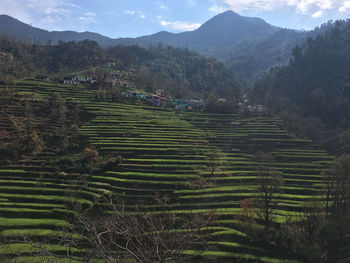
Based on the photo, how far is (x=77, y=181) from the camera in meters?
31.2

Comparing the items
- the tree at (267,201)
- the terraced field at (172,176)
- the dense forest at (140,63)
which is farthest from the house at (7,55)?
the tree at (267,201)

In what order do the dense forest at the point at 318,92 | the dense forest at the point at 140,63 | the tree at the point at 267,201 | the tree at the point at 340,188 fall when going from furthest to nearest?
the dense forest at the point at 140,63 < the dense forest at the point at 318,92 < the tree at the point at 340,188 < the tree at the point at 267,201

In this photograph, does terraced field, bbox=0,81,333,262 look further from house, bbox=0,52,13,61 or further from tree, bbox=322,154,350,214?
house, bbox=0,52,13,61

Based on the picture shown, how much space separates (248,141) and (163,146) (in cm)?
2014

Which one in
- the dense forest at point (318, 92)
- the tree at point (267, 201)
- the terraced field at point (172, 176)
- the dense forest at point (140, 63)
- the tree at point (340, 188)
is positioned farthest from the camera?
the dense forest at point (140, 63)

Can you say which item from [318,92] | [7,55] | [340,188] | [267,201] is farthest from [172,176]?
[7,55]

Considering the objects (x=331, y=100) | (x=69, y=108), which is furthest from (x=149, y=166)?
(x=331, y=100)

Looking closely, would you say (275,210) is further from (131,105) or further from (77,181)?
(131,105)

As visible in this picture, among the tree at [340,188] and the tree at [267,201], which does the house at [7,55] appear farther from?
the tree at [340,188]

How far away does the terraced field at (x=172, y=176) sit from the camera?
24.1m

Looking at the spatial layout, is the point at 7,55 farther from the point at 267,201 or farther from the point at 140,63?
the point at 267,201

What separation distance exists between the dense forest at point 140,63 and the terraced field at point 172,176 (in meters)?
49.8

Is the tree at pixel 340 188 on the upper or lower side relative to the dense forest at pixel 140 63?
lower

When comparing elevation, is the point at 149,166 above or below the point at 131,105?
below
